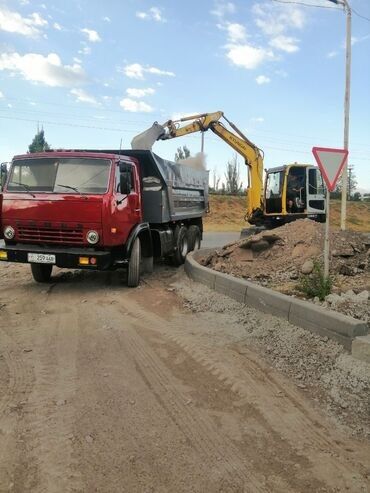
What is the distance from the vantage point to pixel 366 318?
5547 millimetres

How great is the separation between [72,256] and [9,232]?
4.46ft

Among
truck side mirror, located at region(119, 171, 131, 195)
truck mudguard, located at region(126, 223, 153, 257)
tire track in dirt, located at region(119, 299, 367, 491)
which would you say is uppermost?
truck side mirror, located at region(119, 171, 131, 195)

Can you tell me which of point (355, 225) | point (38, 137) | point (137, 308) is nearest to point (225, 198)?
point (355, 225)

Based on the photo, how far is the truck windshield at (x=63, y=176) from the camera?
8.45m

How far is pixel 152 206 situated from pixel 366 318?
19.6 ft

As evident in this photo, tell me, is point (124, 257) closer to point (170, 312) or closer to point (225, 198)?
point (170, 312)

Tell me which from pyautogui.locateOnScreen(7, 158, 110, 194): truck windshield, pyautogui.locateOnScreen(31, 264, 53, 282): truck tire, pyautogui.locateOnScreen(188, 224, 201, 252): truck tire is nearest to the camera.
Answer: pyautogui.locateOnScreen(7, 158, 110, 194): truck windshield

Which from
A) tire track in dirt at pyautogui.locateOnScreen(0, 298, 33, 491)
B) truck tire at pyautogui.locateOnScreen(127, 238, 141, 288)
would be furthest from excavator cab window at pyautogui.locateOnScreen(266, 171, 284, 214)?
tire track in dirt at pyautogui.locateOnScreen(0, 298, 33, 491)

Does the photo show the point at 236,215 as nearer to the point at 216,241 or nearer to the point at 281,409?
the point at 216,241

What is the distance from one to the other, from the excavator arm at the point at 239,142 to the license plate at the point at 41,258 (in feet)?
29.4

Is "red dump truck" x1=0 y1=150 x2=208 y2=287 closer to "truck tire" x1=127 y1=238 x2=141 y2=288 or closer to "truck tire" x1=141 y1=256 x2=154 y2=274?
"truck tire" x1=127 y1=238 x2=141 y2=288

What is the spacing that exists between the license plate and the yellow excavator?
34.5ft

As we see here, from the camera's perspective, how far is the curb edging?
503 cm

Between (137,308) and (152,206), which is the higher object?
(152,206)
